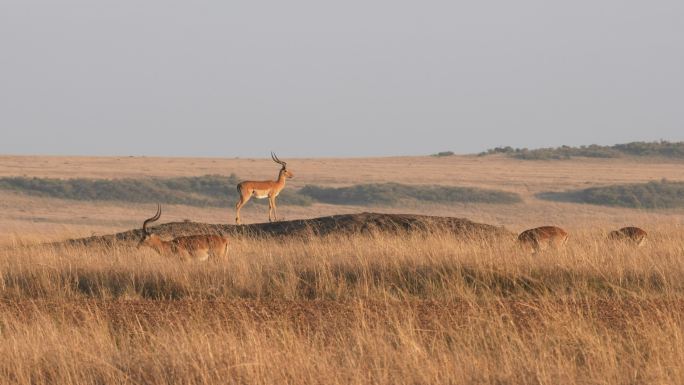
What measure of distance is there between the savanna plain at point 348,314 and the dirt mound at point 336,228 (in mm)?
744

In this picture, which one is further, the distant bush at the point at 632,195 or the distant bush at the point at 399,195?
the distant bush at the point at 399,195

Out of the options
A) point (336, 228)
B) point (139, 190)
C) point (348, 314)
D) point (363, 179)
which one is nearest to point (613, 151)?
point (363, 179)

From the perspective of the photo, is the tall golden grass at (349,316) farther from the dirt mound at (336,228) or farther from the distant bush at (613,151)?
the distant bush at (613,151)

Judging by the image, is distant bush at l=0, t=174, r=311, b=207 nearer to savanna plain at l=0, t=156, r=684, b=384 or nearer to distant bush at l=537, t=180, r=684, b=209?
distant bush at l=537, t=180, r=684, b=209

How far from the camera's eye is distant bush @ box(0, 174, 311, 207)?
49.8 metres

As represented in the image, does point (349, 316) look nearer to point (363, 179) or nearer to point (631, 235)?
point (631, 235)

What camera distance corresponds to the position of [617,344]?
28.4 ft

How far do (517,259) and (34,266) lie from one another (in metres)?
6.03

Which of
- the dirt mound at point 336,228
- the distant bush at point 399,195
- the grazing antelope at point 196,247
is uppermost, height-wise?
the grazing antelope at point 196,247

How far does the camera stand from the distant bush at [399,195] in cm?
5138

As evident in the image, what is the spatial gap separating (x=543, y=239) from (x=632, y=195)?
35.6 metres

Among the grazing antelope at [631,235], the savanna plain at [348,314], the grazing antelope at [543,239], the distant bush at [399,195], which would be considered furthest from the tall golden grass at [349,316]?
the distant bush at [399,195]

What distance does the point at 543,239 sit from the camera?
1695 cm

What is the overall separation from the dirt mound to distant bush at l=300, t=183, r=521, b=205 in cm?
2973
